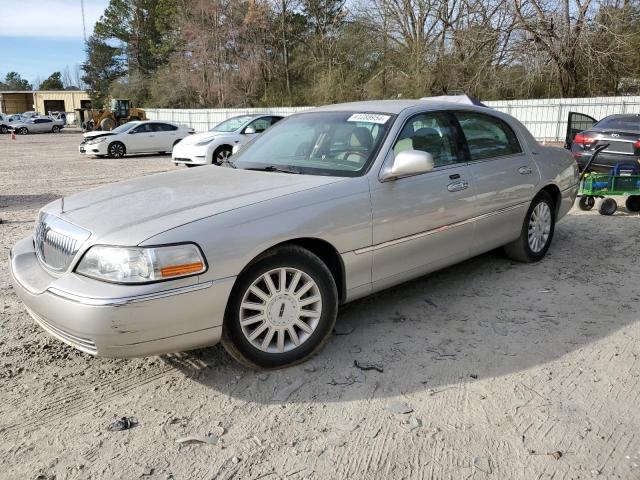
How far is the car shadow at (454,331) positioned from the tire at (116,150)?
56.3ft

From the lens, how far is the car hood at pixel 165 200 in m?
2.89

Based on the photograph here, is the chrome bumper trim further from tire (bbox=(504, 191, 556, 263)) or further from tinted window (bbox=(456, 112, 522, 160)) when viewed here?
tire (bbox=(504, 191, 556, 263))

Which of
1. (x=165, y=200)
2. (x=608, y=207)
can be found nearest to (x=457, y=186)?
(x=165, y=200)

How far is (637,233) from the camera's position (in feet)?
21.7

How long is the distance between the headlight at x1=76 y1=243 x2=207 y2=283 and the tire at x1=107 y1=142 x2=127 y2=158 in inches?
718

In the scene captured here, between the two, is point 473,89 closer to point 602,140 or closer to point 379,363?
point 602,140

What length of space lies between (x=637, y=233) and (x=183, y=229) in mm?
5989

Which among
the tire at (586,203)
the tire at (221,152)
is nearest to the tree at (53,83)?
the tire at (221,152)

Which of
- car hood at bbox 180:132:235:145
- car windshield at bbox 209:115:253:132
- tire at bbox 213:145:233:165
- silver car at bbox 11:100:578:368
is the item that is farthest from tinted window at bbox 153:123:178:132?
silver car at bbox 11:100:578:368

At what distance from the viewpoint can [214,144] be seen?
14.2 metres

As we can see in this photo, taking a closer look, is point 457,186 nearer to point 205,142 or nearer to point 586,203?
point 586,203

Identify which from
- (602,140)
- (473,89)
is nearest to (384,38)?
(473,89)

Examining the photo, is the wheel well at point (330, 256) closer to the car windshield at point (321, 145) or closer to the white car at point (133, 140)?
the car windshield at point (321, 145)

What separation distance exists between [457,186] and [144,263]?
2491 mm
